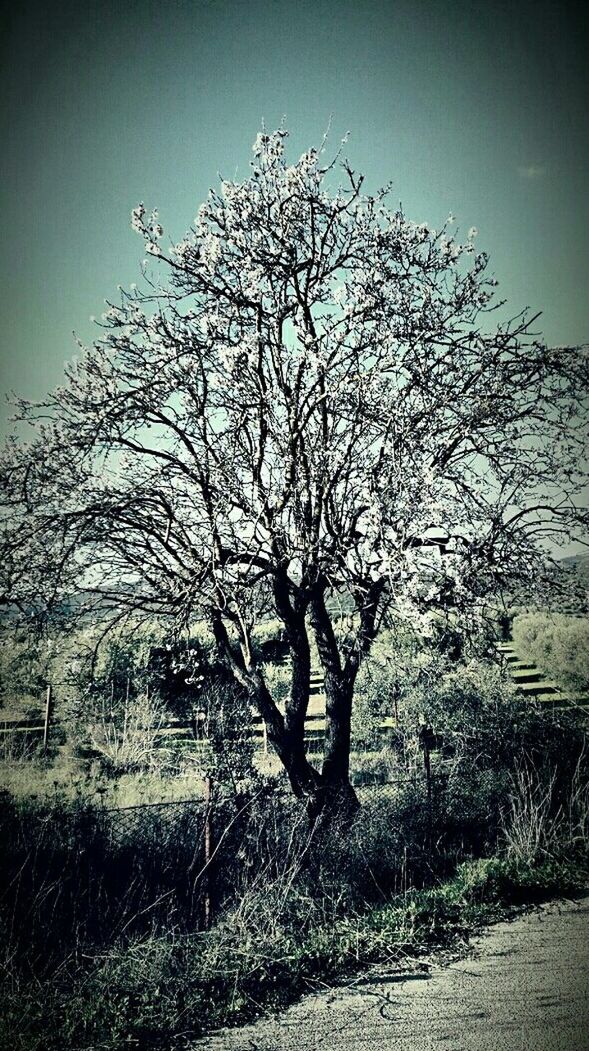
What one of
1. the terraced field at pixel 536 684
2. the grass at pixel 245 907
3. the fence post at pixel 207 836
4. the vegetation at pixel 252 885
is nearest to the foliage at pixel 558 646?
the terraced field at pixel 536 684

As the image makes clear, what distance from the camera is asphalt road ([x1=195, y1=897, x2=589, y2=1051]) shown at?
3.39 metres

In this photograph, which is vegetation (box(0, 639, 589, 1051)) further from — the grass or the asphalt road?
the asphalt road

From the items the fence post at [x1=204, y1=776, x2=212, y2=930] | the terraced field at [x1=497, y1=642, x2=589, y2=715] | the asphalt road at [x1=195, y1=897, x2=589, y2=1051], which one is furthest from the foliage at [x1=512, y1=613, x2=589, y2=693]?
the fence post at [x1=204, y1=776, x2=212, y2=930]

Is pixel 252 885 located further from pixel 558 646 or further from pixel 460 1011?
pixel 558 646

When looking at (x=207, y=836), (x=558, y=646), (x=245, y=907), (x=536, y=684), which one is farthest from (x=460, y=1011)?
(x=558, y=646)

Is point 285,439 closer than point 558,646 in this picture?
Yes

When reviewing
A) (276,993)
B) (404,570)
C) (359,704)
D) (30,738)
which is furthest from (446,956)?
(30,738)

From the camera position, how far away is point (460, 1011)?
368 cm

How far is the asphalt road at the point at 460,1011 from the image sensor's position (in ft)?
11.1

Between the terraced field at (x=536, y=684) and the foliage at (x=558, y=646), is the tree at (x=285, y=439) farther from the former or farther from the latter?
the foliage at (x=558, y=646)

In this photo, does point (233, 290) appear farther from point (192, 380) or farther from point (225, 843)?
point (225, 843)

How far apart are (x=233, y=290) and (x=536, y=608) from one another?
562 cm

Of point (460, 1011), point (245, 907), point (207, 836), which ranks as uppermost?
point (207, 836)

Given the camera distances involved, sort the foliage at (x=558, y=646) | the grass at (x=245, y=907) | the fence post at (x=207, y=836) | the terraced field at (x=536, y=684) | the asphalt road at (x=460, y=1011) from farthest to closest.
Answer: the foliage at (x=558, y=646), the terraced field at (x=536, y=684), the fence post at (x=207, y=836), the grass at (x=245, y=907), the asphalt road at (x=460, y=1011)
